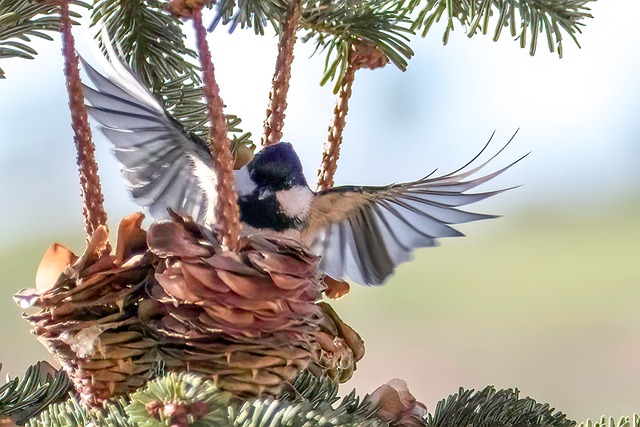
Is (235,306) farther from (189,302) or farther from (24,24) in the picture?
(24,24)

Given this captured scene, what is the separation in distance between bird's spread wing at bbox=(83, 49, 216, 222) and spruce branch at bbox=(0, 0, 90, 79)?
0.04 m

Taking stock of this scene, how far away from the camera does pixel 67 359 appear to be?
32cm

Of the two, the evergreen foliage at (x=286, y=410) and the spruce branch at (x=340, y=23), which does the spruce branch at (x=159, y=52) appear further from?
the evergreen foliage at (x=286, y=410)

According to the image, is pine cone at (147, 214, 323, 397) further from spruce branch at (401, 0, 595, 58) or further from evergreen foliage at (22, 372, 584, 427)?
spruce branch at (401, 0, 595, 58)

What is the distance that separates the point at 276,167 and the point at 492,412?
0.17 meters

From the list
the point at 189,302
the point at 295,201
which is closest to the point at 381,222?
the point at 295,201


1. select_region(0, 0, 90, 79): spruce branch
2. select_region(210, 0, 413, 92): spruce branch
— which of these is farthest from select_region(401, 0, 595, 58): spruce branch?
select_region(0, 0, 90, 79): spruce branch

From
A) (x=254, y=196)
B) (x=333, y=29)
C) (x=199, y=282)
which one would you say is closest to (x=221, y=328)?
(x=199, y=282)

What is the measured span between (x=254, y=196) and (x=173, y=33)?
146mm

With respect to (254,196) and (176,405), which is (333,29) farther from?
(176,405)

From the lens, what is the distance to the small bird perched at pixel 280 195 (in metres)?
0.40

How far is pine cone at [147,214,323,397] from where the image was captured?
0.98 ft

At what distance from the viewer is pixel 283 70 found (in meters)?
0.41

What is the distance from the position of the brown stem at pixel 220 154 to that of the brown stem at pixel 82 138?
0.07 metres
